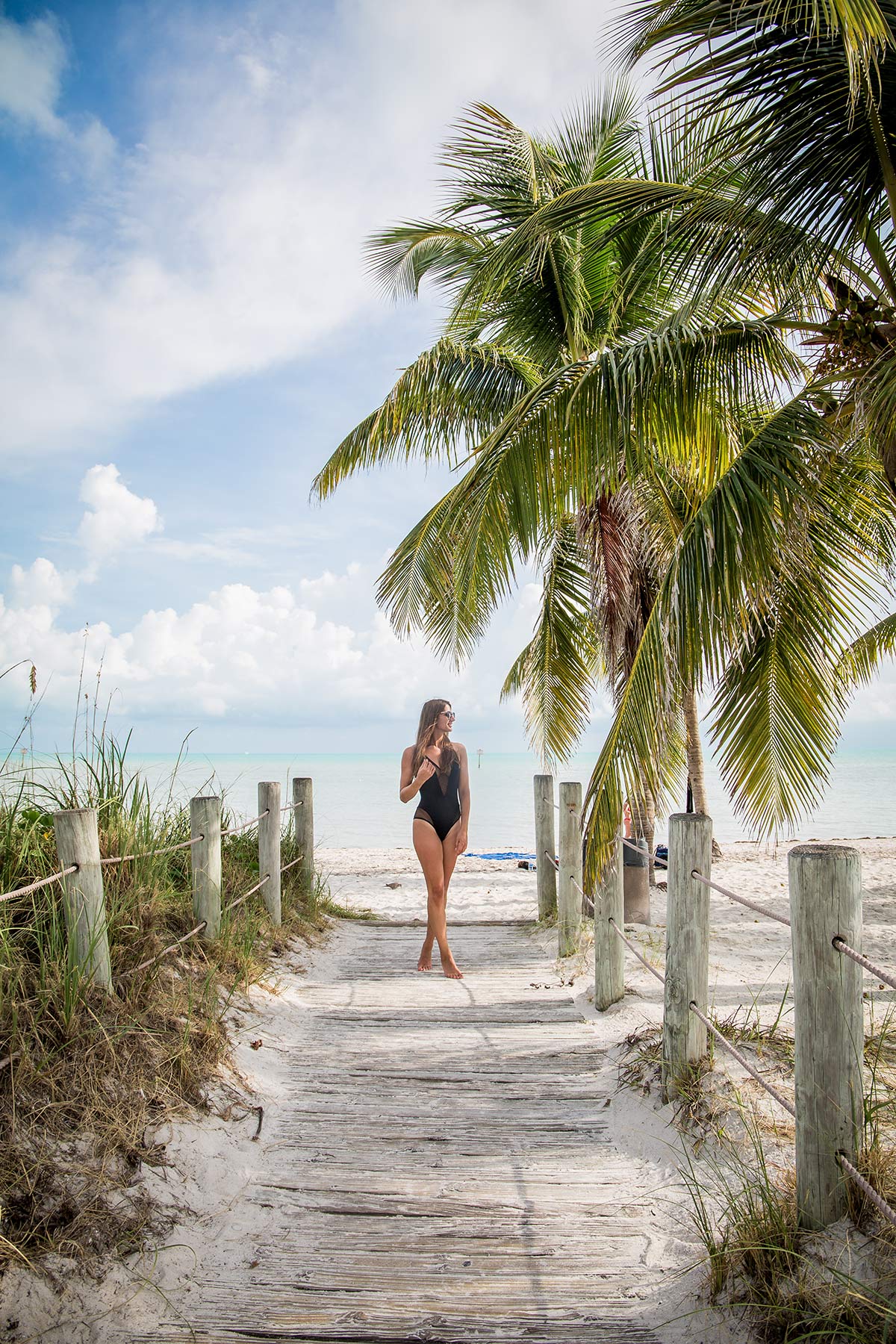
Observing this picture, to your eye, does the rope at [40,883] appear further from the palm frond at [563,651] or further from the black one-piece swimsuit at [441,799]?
the palm frond at [563,651]

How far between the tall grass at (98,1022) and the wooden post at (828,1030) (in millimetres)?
2004

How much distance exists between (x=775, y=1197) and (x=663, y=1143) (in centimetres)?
81

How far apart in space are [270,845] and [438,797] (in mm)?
1301

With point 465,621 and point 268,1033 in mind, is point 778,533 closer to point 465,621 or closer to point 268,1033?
point 268,1033

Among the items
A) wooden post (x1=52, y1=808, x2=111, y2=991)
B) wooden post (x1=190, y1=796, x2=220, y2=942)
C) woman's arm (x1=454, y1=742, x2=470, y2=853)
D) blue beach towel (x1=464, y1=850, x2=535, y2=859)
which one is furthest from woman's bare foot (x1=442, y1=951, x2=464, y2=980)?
blue beach towel (x1=464, y1=850, x2=535, y2=859)

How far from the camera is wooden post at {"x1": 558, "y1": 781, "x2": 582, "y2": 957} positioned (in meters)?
5.79

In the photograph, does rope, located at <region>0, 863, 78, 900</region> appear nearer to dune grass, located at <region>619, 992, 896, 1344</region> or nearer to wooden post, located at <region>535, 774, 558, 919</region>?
dune grass, located at <region>619, 992, 896, 1344</region>

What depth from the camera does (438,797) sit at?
18.2ft

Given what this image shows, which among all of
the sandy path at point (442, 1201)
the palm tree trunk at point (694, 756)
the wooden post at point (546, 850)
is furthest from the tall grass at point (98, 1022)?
the palm tree trunk at point (694, 756)

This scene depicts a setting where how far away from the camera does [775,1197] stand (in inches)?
96.7

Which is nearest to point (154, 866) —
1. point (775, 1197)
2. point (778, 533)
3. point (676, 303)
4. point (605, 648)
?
point (775, 1197)

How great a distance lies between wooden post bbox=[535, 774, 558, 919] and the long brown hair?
171cm

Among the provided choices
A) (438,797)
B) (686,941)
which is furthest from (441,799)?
(686,941)

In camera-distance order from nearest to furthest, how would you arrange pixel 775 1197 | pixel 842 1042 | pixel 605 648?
pixel 842 1042 < pixel 775 1197 < pixel 605 648
